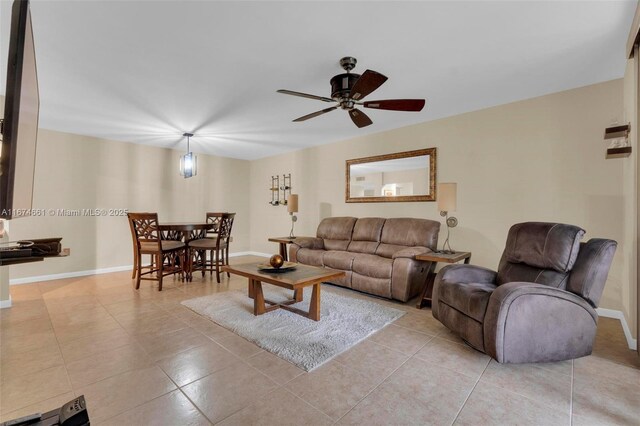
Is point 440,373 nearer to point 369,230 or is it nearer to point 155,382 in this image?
point 155,382

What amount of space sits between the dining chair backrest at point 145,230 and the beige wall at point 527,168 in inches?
129

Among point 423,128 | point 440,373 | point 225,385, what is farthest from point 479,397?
point 423,128

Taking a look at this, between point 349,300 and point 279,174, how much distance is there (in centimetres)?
386

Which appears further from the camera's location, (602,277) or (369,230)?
(369,230)

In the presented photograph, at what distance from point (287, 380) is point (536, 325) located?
1727 mm

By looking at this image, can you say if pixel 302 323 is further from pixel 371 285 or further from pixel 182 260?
pixel 182 260

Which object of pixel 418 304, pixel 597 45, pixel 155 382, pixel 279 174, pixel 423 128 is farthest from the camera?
pixel 279 174

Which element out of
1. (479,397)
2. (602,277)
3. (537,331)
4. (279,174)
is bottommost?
(479,397)

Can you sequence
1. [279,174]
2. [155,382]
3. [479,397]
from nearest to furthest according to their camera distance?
[479,397] < [155,382] < [279,174]

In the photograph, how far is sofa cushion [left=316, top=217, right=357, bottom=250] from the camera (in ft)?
15.1

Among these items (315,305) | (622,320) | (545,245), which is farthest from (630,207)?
(315,305)

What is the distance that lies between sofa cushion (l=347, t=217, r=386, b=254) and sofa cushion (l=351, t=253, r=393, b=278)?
30cm

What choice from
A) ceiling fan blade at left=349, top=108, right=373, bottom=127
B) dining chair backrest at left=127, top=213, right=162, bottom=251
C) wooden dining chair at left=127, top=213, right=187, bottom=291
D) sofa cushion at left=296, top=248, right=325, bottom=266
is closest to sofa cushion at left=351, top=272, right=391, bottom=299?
sofa cushion at left=296, top=248, right=325, bottom=266

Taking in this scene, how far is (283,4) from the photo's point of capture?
1870mm
